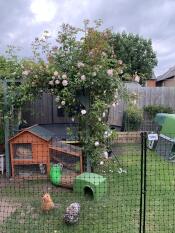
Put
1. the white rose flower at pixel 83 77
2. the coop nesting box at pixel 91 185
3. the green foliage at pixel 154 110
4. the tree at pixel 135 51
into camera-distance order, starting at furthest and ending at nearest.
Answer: the tree at pixel 135 51 < the green foliage at pixel 154 110 < the white rose flower at pixel 83 77 < the coop nesting box at pixel 91 185

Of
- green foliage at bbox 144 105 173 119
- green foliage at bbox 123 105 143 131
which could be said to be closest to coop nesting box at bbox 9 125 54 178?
green foliage at bbox 123 105 143 131

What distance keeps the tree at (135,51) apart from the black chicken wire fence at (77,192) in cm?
2251

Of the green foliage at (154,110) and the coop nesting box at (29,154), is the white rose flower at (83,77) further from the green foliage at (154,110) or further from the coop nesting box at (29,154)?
the green foliage at (154,110)

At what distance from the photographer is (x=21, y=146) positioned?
23.5 ft

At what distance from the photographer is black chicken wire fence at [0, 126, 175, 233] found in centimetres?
467

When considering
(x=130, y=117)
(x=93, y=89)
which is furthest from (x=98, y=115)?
(x=130, y=117)

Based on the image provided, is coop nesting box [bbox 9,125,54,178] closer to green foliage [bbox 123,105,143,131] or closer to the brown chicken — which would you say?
the brown chicken

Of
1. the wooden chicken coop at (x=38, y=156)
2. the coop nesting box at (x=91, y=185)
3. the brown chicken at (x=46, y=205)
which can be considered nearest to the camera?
the brown chicken at (x=46, y=205)

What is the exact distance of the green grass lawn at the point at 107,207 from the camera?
15.2ft

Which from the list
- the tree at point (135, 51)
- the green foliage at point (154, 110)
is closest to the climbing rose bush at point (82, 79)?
the green foliage at point (154, 110)

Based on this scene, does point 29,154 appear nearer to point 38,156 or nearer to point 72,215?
point 38,156

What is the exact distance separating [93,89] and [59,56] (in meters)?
0.91

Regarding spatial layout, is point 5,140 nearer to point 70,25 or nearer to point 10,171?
point 10,171

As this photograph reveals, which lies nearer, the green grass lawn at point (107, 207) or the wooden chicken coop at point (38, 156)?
the green grass lawn at point (107, 207)
